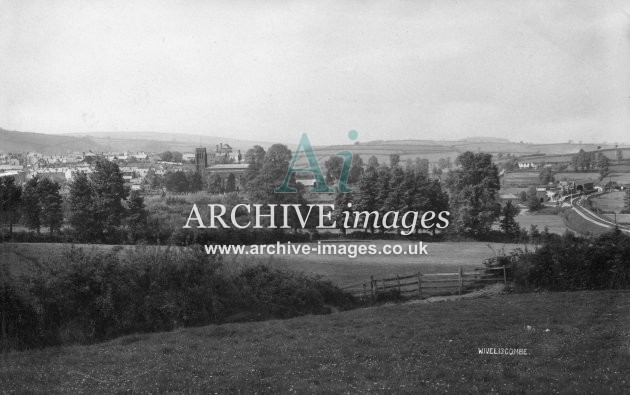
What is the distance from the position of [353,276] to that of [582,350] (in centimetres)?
1115

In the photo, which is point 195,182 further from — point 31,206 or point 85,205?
point 31,206

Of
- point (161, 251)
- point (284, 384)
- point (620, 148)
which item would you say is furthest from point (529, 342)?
point (161, 251)

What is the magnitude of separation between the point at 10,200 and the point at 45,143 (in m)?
2.58

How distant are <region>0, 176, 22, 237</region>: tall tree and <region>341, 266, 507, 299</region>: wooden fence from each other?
41.5 feet

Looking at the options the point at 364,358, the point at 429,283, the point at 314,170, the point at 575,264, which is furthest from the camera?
the point at 429,283

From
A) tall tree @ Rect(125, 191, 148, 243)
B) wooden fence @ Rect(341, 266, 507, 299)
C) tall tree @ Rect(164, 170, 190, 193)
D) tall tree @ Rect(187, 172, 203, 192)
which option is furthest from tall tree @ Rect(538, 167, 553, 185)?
tall tree @ Rect(125, 191, 148, 243)

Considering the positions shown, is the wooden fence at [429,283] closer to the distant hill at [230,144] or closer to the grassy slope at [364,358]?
the distant hill at [230,144]

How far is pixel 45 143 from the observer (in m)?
20.9

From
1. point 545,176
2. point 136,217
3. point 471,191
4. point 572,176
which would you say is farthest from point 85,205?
point 572,176

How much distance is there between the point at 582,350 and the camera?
1134 centimetres

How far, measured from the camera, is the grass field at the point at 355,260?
18520mm

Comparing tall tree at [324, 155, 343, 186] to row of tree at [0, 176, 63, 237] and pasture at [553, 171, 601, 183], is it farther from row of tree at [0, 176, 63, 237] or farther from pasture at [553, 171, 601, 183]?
row of tree at [0, 176, 63, 237]

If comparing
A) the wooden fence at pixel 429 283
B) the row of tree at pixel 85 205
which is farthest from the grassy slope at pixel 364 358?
the wooden fence at pixel 429 283

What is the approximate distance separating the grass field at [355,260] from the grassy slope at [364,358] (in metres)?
4.00
